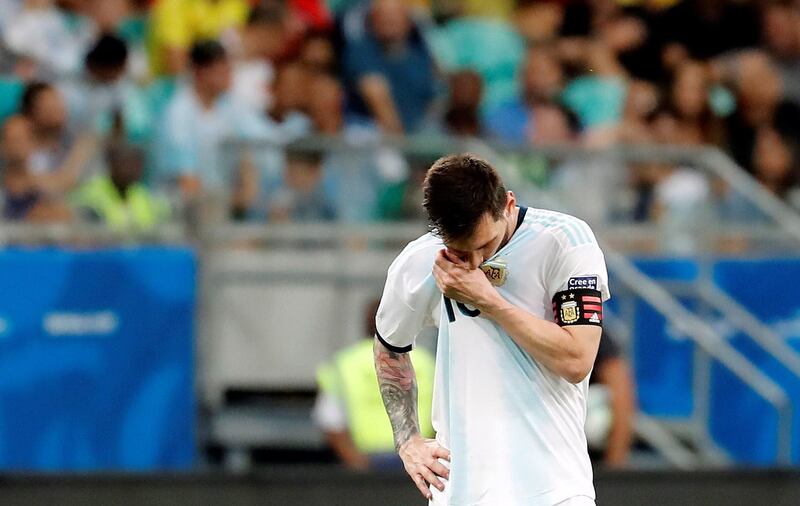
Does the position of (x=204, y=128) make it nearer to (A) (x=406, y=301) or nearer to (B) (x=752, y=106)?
(B) (x=752, y=106)

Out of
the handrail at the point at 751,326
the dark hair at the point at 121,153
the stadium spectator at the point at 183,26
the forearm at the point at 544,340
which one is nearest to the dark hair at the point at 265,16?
the stadium spectator at the point at 183,26

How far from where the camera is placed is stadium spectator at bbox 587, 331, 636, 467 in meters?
8.44

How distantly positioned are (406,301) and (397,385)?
325 millimetres

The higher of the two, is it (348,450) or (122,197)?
(122,197)

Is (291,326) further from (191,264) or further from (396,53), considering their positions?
(396,53)

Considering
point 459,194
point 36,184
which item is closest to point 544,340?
point 459,194

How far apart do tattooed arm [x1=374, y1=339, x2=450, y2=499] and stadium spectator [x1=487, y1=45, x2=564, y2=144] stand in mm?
5938

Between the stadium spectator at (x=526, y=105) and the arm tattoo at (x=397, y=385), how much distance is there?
593cm

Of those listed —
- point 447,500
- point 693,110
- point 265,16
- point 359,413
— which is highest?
point 265,16

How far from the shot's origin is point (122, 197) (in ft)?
29.2

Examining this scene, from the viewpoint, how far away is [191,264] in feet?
29.5

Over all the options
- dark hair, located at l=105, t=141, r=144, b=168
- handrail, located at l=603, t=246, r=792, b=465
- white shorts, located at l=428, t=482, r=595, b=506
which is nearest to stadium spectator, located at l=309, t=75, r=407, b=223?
dark hair, located at l=105, t=141, r=144, b=168

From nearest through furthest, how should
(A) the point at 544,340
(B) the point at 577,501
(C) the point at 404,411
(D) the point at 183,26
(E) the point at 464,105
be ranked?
(A) the point at 544,340
(B) the point at 577,501
(C) the point at 404,411
(E) the point at 464,105
(D) the point at 183,26

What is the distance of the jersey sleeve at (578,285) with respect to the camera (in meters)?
4.07
